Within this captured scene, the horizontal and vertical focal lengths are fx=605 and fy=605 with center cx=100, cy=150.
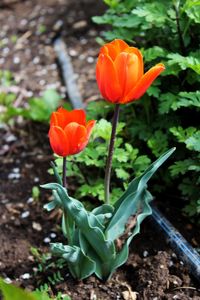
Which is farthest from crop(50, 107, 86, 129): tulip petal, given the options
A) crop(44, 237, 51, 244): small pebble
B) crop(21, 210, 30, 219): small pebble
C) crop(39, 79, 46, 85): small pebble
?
crop(39, 79, 46, 85): small pebble

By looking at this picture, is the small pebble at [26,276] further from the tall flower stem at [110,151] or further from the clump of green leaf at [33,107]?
the clump of green leaf at [33,107]

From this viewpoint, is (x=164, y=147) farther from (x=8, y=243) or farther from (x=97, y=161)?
(x=8, y=243)

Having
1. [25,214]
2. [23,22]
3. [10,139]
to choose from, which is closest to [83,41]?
[23,22]

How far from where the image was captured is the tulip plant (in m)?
1.95

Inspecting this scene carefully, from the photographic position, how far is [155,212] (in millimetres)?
2693

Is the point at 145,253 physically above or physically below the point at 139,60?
below

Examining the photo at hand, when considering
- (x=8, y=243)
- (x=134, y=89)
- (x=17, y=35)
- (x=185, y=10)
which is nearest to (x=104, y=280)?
(x=8, y=243)

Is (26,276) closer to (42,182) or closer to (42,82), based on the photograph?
(42,182)

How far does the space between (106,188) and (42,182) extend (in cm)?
87

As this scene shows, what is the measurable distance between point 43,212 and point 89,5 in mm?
2229

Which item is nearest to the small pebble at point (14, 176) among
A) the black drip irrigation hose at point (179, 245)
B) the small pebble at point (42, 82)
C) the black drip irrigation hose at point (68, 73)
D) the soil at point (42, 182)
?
the soil at point (42, 182)

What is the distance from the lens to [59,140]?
201 centimetres

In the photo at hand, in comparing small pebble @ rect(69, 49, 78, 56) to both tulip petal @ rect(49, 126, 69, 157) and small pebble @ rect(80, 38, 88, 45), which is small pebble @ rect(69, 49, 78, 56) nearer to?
small pebble @ rect(80, 38, 88, 45)

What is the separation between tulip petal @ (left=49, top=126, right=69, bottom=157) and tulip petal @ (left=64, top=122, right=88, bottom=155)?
18 millimetres
